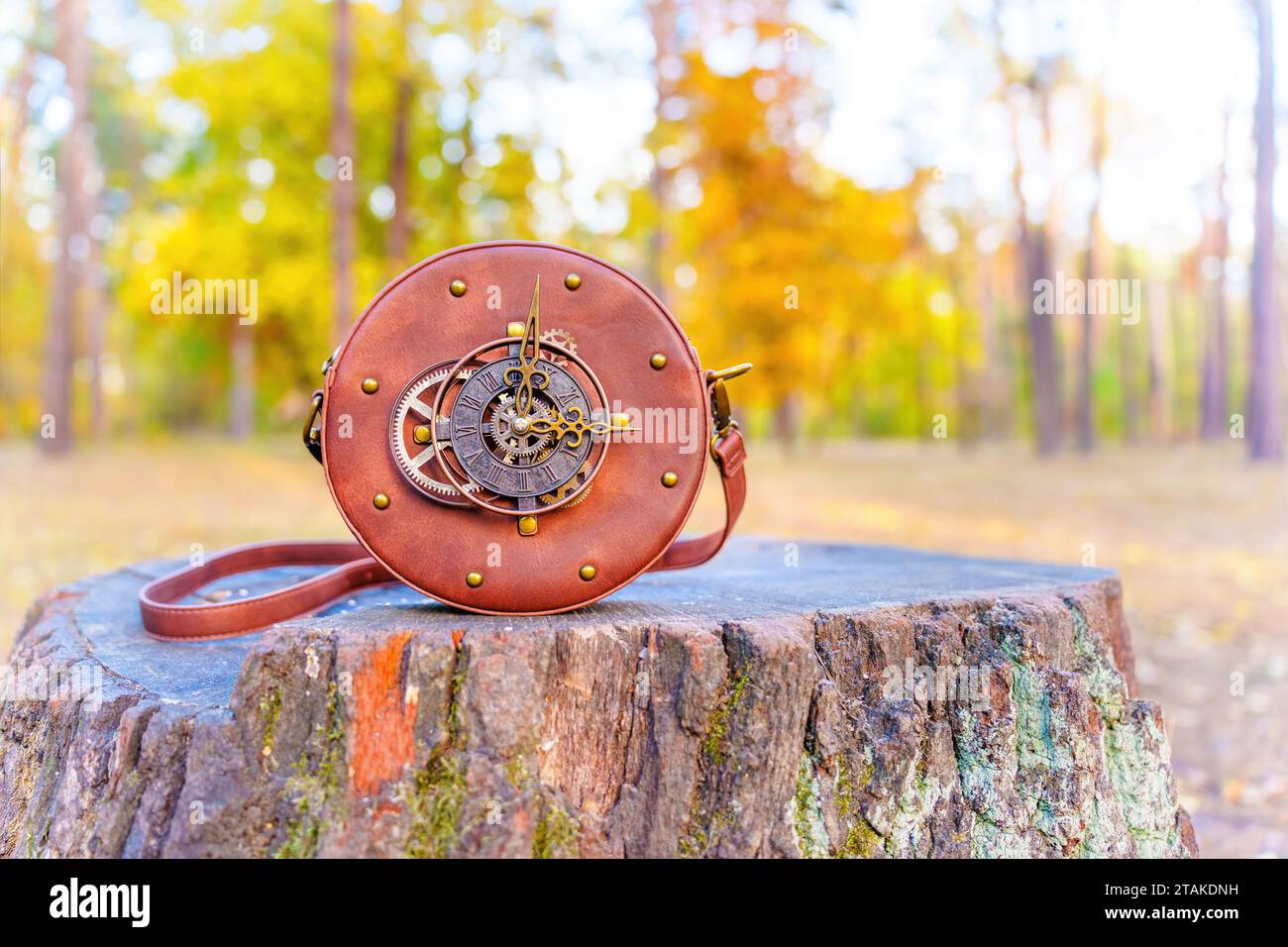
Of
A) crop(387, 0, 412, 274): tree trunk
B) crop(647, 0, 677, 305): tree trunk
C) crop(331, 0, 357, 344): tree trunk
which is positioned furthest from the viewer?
crop(387, 0, 412, 274): tree trunk

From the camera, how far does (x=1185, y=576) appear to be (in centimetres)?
749

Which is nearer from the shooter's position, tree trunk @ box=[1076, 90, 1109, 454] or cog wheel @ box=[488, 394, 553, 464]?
cog wheel @ box=[488, 394, 553, 464]

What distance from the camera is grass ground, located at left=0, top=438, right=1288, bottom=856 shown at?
186 inches

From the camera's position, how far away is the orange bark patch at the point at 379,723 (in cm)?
187

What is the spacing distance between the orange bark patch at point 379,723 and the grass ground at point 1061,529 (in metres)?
2.41

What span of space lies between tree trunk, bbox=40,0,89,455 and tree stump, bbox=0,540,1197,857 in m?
14.1

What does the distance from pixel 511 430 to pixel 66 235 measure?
15277mm

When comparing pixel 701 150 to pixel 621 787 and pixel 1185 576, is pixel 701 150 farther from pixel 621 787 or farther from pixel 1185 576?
pixel 621 787

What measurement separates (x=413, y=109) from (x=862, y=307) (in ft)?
26.8

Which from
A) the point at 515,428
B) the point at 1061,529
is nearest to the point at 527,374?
the point at 515,428

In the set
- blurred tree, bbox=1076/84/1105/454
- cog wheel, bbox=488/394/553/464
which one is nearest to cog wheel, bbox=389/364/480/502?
cog wheel, bbox=488/394/553/464

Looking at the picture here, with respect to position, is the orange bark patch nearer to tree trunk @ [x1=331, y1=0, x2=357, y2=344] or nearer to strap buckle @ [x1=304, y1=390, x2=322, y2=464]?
strap buckle @ [x1=304, y1=390, x2=322, y2=464]

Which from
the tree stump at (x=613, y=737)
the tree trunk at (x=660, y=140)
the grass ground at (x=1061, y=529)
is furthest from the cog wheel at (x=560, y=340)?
the tree trunk at (x=660, y=140)
